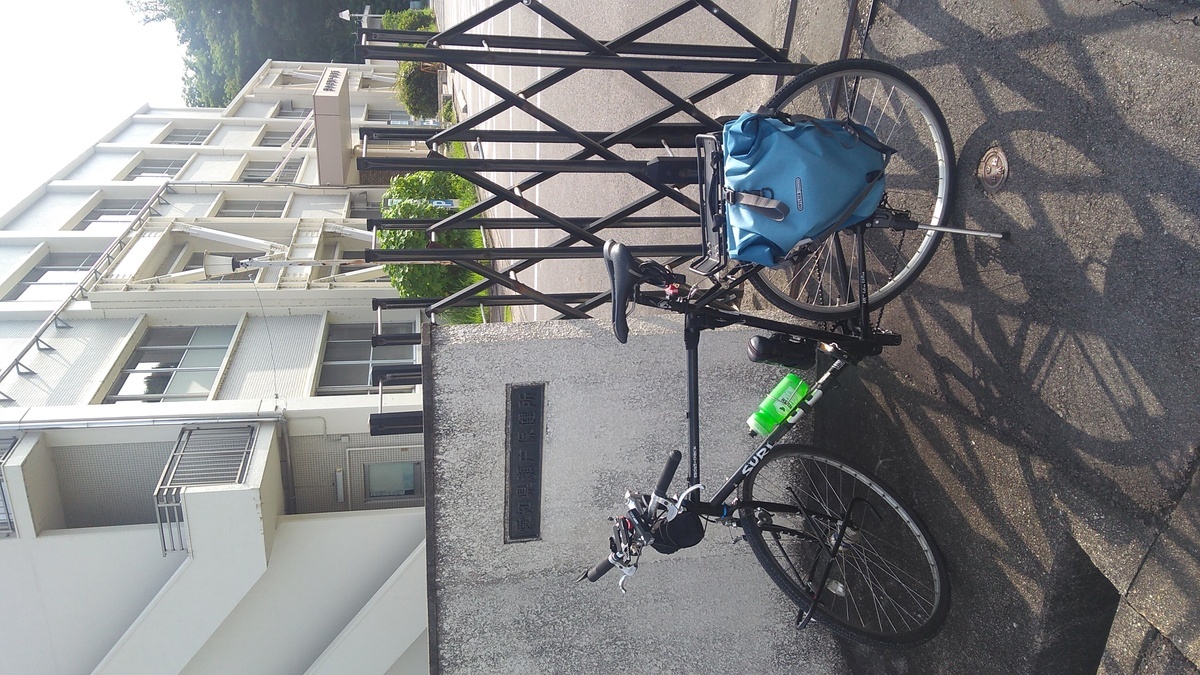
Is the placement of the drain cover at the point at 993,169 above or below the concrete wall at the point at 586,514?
above

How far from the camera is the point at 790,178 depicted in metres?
2.45

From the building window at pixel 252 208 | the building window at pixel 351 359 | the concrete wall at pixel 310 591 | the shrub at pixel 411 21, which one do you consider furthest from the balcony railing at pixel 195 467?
the shrub at pixel 411 21

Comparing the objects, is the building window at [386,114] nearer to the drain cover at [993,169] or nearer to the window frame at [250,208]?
the window frame at [250,208]

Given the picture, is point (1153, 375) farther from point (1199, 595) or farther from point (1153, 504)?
point (1199, 595)

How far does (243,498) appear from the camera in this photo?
7.51 meters

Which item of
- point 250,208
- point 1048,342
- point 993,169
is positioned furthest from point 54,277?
point 1048,342

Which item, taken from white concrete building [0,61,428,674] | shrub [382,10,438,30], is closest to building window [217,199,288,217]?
white concrete building [0,61,428,674]

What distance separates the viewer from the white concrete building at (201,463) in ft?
25.4

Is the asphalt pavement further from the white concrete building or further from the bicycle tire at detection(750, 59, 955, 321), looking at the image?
the white concrete building

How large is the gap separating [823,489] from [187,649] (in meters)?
7.75

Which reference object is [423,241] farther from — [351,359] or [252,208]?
[252,208]

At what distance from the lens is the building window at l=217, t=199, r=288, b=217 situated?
56.4 feet

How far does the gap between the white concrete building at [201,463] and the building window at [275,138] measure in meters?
8.28

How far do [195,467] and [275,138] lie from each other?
58.9ft
